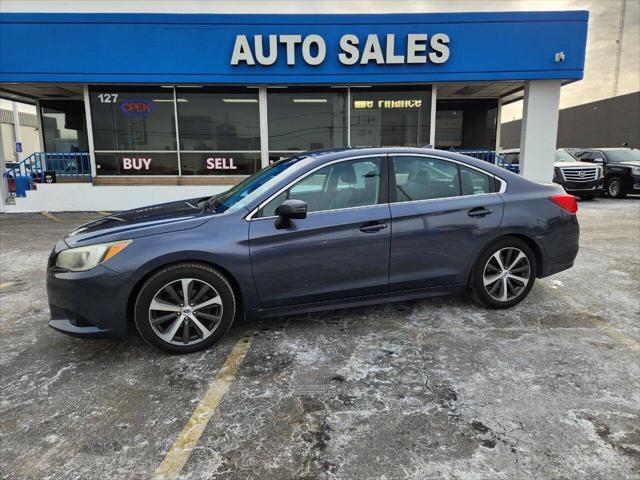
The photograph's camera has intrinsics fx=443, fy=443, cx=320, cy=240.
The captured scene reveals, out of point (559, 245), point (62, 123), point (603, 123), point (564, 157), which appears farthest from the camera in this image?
point (603, 123)

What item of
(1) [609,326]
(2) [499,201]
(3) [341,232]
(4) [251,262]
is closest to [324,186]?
(3) [341,232]

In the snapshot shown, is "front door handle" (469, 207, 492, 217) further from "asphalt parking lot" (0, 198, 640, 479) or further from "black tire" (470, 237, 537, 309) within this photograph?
"asphalt parking lot" (0, 198, 640, 479)

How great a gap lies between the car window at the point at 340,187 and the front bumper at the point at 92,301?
1.36 metres

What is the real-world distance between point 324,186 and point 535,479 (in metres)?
2.54

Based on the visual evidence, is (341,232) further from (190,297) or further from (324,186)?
(190,297)

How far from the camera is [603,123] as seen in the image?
37.6 m

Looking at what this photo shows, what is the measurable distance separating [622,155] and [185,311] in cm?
1792

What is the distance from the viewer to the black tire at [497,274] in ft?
13.8

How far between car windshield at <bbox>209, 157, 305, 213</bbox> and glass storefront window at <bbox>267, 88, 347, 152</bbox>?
27.9 ft

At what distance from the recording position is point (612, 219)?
34.0 ft

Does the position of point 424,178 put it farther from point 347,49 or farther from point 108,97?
point 108,97

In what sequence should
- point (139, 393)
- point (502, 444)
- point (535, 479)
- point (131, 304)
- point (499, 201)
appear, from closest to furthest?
point (535, 479) → point (502, 444) → point (139, 393) → point (131, 304) → point (499, 201)

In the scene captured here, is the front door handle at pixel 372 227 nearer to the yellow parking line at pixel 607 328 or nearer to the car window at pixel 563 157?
the yellow parking line at pixel 607 328

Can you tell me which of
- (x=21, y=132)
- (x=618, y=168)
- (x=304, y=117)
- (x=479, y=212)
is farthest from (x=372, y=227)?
(x=21, y=132)
